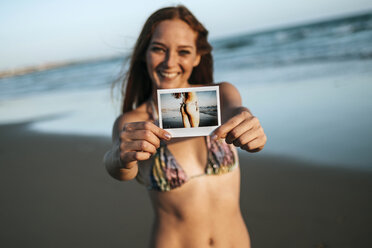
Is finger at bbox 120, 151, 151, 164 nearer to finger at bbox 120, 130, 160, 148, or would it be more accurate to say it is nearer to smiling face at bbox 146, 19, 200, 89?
finger at bbox 120, 130, 160, 148

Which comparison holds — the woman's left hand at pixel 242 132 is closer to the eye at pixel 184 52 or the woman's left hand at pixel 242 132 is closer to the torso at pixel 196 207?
the torso at pixel 196 207

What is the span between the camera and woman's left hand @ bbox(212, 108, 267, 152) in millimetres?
1324

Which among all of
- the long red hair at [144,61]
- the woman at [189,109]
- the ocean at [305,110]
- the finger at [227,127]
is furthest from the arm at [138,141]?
the ocean at [305,110]

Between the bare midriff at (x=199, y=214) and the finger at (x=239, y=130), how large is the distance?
2.12 ft

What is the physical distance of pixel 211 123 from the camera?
136cm

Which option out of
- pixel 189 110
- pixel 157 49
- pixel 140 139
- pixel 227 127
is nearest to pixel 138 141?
pixel 140 139

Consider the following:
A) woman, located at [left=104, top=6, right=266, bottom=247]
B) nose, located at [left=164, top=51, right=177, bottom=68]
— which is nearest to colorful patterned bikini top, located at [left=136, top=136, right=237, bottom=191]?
woman, located at [left=104, top=6, right=266, bottom=247]

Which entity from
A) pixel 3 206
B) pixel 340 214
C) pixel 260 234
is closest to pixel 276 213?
pixel 260 234

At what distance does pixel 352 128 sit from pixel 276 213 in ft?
7.01

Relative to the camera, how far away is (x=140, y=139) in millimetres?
1334

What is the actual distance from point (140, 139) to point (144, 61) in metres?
1.05

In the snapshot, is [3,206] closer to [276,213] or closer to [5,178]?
[5,178]

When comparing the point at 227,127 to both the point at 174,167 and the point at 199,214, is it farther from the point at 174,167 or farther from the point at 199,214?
the point at 199,214

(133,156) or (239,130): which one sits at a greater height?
(239,130)
